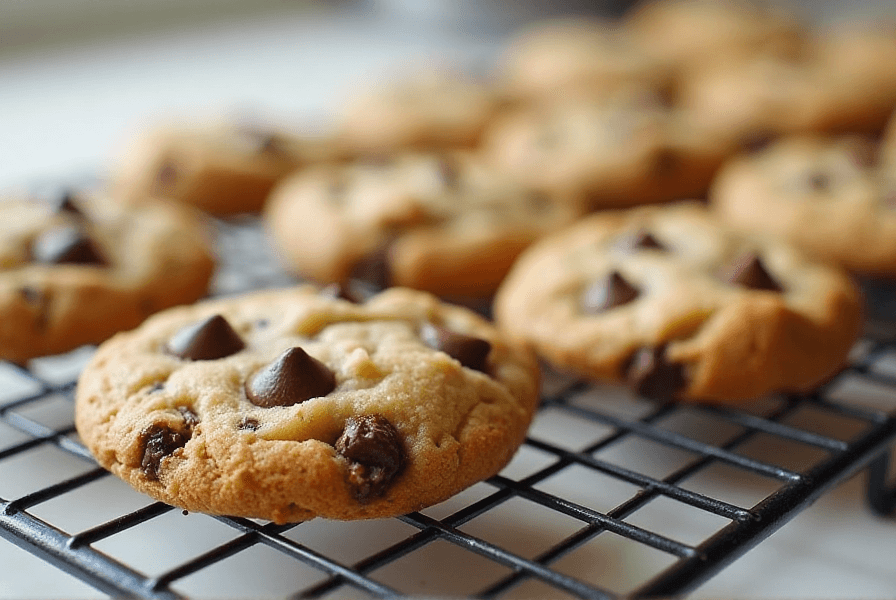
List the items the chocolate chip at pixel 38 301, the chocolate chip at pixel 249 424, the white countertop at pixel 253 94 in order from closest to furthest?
1. the chocolate chip at pixel 249 424
2. the white countertop at pixel 253 94
3. the chocolate chip at pixel 38 301

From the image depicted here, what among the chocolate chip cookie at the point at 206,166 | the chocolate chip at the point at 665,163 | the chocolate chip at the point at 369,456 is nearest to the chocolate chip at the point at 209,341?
the chocolate chip at the point at 369,456

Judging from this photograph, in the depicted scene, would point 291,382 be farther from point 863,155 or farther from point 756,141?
point 756,141

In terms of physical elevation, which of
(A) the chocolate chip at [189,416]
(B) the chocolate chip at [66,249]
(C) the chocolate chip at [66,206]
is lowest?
(A) the chocolate chip at [189,416]

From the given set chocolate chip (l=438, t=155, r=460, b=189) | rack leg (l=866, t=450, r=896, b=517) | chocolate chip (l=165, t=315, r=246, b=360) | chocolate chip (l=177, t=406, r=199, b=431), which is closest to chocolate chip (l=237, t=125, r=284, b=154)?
chocolate chip (l=438, t=155, r=460, b=189)

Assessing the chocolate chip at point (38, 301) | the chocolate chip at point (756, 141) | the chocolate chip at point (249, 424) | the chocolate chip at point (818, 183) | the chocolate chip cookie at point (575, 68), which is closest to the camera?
the chocolate chip at point (249, 424)

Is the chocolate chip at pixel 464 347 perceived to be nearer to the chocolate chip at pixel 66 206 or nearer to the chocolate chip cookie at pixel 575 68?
the chocolate chip at pixel 66 206

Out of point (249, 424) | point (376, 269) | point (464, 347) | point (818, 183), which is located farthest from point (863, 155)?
point (249, 424)

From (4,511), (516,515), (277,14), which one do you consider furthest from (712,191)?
(277,14)

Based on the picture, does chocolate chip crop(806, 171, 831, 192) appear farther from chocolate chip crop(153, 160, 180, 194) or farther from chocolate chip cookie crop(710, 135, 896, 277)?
chocolate chip crop(153, 160, 180, 194)
